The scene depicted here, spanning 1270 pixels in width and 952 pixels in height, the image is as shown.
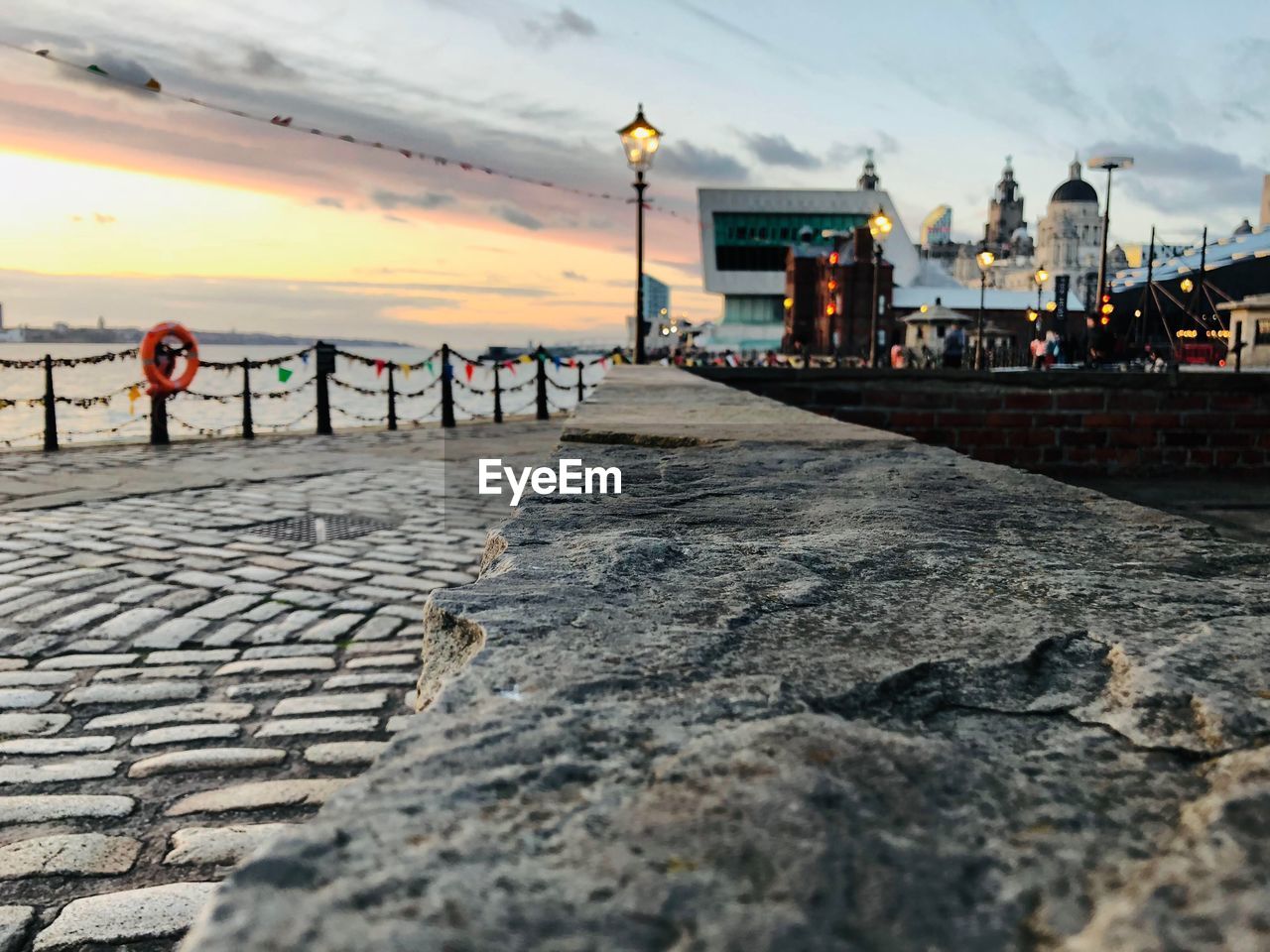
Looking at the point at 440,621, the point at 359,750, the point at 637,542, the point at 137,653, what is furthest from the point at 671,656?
the point at 137,653

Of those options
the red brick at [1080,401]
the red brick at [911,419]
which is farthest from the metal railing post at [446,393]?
the red brick at [1080,401]

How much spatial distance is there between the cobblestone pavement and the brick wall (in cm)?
358

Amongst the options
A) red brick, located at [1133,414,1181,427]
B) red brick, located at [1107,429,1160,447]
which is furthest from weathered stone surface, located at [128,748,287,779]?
red brick, located at [1133,414,1181,427]

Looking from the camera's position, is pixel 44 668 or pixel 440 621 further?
pixel 44 668

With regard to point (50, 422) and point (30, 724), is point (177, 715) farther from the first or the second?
point (50, 422)

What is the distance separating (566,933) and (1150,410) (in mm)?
7195

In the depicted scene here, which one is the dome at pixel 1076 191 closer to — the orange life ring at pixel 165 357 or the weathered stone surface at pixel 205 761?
the orange life ring at pixel 165 357

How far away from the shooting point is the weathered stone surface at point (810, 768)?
0.63 m

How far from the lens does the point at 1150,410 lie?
6734 millimetres

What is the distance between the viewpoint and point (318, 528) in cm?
662

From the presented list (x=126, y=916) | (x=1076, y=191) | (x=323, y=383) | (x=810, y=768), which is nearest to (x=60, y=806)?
(x=126, y=916)

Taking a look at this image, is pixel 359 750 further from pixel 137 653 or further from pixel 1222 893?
pixel 1222 893

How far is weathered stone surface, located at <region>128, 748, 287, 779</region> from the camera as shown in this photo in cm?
281

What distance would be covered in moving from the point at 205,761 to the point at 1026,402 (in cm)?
590
